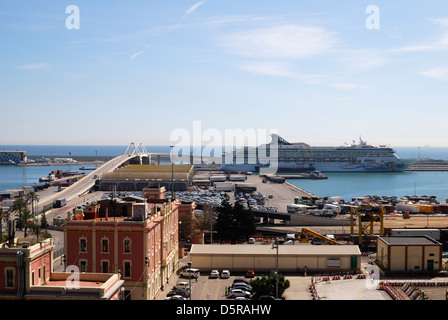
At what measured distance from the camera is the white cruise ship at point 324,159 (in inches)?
2534

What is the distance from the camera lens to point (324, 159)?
213 feet

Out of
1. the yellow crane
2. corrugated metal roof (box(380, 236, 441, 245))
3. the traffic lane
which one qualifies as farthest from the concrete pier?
the traffic lane

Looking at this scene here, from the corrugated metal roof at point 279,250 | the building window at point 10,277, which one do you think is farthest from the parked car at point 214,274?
the building window at point 10,277

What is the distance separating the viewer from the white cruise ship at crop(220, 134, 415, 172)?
64.4 m

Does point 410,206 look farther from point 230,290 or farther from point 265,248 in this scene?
point 230,290

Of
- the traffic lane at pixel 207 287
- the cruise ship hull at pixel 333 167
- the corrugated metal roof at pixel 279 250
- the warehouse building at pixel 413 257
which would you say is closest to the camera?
the traffic lane at pixel 207 287

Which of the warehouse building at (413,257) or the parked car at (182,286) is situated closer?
the parked car at (182,286)

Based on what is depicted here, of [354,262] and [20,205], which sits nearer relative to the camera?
[354,262]

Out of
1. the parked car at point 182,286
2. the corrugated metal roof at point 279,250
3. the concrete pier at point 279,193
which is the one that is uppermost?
the corrugated metal roof at point 279,250

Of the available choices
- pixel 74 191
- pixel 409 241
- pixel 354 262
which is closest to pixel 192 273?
pixel 354 262

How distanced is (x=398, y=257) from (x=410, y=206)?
1560cm

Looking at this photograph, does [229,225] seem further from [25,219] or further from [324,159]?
[324,159]

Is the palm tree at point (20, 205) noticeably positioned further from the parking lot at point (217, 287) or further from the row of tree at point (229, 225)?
the parking lot at point (217, 287)

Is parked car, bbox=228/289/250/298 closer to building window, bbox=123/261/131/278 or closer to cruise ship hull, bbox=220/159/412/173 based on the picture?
building window, bbox=123/261/131/278
